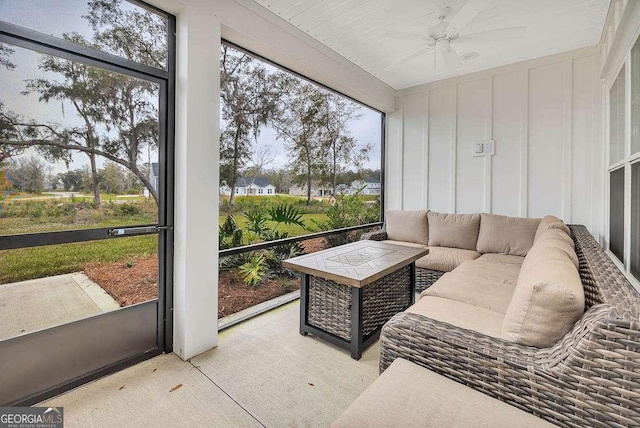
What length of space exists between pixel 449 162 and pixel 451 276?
2.34 meters

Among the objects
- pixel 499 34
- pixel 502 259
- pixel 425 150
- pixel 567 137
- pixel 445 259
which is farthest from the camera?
pixel 425 150

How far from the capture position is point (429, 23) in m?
2.79

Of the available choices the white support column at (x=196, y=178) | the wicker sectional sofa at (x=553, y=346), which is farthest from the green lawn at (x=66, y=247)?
the wicker sectional sofa at (x=553, y=346)

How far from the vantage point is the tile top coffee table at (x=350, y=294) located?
2.10m

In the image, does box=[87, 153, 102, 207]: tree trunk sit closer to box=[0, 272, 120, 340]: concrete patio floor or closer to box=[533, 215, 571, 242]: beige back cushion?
box=[0, 272, 120, 340]: concrete patio floor

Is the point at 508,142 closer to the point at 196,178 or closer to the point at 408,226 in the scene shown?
the point at 408,226

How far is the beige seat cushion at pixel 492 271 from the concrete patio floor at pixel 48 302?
2750mm

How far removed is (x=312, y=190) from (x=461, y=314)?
2.39m

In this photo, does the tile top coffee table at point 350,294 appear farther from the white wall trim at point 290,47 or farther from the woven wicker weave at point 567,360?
the white wall trim at point 290,47

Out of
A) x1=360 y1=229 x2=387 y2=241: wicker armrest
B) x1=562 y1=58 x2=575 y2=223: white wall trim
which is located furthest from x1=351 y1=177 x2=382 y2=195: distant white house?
x1=562 y1=58 x2=575 y2=223: white wall trim

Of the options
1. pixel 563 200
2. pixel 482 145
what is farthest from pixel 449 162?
pixel 563 200

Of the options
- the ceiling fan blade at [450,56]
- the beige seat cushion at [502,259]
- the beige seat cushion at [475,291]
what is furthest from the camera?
the beige seat cushion at [502,259]

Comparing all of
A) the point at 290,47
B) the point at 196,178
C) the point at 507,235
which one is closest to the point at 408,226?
the point at 507,235

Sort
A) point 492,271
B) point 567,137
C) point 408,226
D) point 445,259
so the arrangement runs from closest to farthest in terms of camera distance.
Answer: point 492,271 < point 445,259 < point 567,137 < point 408,226
